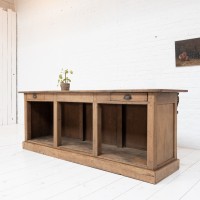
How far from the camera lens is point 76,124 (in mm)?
3438

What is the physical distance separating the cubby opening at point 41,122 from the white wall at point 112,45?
1.28 m

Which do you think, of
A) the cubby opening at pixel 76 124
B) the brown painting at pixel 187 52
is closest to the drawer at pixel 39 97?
the cubby opening at pixel 76 124

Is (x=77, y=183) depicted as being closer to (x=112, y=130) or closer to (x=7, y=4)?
(x=112, y=130)

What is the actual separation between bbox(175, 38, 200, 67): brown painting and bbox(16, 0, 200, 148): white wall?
0.08m

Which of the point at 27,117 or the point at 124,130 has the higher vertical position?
the point at 27,117

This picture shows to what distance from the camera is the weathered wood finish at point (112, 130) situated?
213 cm

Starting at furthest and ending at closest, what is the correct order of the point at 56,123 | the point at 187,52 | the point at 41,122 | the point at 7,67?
the point at 7,67
the point at 41,122
the point at 187,52
the point at 56,123

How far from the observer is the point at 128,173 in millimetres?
2230

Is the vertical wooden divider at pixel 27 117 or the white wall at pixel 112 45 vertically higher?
the white wall at pixel 112 45

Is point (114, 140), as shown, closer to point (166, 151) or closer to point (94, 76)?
point (166, 151)

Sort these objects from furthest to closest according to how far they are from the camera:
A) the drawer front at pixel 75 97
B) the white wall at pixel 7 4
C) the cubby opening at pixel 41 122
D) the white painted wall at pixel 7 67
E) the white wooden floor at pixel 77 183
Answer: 1. the white wall at pixel 7 4
2. the white painted wall at pixel 7 67
3. the cubby opening at pixel 41 122
4. the drawer front at pixel 75 97
5. the white wooden floor at pixel 77 183

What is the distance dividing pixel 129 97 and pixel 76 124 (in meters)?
1.45

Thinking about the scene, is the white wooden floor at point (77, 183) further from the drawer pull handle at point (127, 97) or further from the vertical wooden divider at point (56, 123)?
the drawer pull handle at point (127, 97)

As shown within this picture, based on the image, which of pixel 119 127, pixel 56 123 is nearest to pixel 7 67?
pixel 56 123
